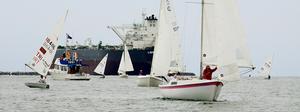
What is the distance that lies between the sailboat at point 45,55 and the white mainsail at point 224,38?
2384cm

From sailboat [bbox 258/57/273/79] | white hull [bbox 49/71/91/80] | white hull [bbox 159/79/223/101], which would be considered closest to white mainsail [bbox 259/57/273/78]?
sailboat [bbox 258/57/273/79]

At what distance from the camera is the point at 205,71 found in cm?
3828

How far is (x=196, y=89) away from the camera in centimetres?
3866

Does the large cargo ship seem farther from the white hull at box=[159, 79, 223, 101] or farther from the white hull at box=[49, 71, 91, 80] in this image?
the white hull at box=[159, 79, 223, 101]

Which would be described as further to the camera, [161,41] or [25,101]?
[161,41]

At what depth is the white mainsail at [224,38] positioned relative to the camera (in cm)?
3791

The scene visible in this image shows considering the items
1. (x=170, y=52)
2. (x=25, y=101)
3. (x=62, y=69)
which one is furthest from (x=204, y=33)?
(x=62, y=69)

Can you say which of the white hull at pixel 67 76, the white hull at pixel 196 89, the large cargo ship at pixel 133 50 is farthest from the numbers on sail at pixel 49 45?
the large cargo ship at pixel 133 50

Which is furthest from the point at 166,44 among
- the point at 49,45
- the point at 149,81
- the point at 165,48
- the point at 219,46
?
the point at 219,46

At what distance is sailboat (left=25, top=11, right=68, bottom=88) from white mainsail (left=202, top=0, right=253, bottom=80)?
23.8 m

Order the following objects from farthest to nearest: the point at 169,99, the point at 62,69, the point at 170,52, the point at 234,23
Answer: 1. the point at 62,69
2. the point at 170,52
3. the point at 169,99
4. the point at 234,23

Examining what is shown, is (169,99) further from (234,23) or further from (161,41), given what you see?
(161,41)

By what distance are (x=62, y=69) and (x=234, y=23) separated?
253ft

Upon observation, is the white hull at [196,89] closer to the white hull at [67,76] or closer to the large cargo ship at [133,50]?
the white hull at [67,76]
